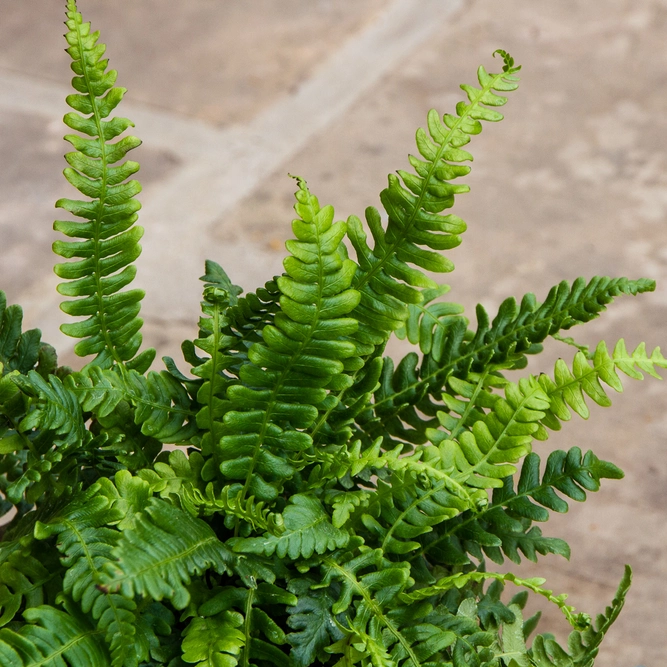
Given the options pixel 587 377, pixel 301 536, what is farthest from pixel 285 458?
pixel 587 377

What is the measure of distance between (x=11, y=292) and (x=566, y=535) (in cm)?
141

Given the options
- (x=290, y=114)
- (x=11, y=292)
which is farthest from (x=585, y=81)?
(x=11, y=292)

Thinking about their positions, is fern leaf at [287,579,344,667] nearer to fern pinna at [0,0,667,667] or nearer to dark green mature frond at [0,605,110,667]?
fern pinna at [0,0,667,667]

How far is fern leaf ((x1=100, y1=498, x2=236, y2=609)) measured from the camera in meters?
0.62

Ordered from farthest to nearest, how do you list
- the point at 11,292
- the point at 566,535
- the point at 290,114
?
the point at 290,114 → the point at 11,292 → the point at 566,535

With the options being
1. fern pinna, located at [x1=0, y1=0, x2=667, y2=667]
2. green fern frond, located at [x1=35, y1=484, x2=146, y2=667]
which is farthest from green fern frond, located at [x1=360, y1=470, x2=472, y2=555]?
green fern frond, located at [x1=35, y1=484, x2=146, y2=667]

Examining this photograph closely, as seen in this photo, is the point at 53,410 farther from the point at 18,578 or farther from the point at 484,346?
the point at 484,346

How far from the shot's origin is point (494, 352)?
91 cm

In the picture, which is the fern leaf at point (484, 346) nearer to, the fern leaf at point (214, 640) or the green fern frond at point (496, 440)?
the green fern frond at point (496, 440)

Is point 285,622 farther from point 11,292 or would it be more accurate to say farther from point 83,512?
point 11,292

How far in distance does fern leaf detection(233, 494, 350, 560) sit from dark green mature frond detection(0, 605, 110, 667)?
0.14m

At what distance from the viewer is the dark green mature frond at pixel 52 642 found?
687 mm

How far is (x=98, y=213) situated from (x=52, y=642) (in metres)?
0.38

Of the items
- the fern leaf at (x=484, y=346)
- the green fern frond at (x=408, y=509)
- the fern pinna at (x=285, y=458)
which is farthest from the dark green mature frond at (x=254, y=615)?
the fern leaf at (x=484, y=346)
